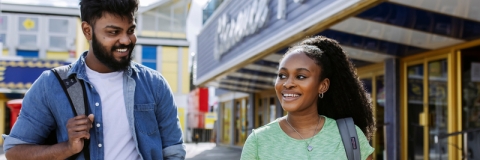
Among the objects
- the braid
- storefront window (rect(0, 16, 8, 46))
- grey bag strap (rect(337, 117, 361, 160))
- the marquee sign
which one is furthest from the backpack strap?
storefront window (rect(0, 16, 8, 46))

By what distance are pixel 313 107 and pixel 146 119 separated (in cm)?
79

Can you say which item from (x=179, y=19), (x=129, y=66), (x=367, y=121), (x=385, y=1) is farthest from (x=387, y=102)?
(x=179, y=19)

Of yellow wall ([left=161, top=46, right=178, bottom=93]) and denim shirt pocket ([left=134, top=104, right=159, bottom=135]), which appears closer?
denim shirt pocket ([left=134, top=104, right=159, bottom=135])

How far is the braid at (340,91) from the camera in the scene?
2.97 meters

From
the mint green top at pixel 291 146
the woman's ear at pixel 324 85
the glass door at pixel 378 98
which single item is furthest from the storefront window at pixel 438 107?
the mint green top at pixel 291 146

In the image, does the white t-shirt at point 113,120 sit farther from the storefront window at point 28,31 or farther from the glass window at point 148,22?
the glass window at point 148,22

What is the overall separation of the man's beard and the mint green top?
66cm

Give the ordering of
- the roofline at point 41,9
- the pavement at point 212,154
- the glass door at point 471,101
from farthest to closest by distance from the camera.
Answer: the roofline at point 41,9
the pavement at point 212,154
the glass door at point 471,101

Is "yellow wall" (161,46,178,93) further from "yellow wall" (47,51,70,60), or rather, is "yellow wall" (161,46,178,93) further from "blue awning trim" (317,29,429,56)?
"blue awning trim" (317,29,429,56)

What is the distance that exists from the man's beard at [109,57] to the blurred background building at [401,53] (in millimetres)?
3407

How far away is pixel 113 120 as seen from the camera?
2.54 metres

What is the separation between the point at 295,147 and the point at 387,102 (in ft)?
23.9

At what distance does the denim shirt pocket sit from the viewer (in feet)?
8.47

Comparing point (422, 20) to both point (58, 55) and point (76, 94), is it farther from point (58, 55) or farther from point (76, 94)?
point (58, 55)
